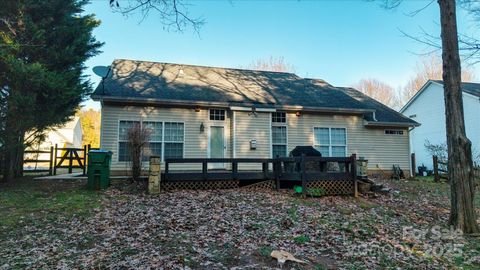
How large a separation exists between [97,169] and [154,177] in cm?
191

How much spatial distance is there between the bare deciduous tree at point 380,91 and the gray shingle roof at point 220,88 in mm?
24063

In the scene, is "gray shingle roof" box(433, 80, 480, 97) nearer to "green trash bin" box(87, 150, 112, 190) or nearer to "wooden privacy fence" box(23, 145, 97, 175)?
"green trash bin" box(87, 150, 112, 190)

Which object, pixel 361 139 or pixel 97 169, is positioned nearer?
pixel 97 169

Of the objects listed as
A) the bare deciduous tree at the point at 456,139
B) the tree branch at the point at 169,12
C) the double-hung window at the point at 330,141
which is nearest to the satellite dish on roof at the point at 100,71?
the tree branch at the point at 169,12

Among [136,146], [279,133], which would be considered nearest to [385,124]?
[279,133]

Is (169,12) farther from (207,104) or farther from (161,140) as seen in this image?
(161,140)

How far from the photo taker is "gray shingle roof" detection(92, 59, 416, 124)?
40.3 feet

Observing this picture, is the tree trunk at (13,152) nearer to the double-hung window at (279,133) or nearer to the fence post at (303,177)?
the fence post at (303,177)

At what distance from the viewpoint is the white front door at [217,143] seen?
12423 mm

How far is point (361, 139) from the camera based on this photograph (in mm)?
14164

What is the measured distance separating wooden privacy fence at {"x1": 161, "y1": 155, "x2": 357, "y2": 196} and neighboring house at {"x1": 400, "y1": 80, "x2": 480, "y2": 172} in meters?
15.9

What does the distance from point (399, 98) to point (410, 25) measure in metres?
33.2

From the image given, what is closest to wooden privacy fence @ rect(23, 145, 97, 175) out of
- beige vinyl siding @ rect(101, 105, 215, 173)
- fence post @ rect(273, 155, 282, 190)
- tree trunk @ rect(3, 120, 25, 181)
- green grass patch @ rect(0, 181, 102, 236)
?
tree trunk @ rect(3, 120, 25, 181)

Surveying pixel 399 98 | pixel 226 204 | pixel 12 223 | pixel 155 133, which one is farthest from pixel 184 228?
pixel 399 98
